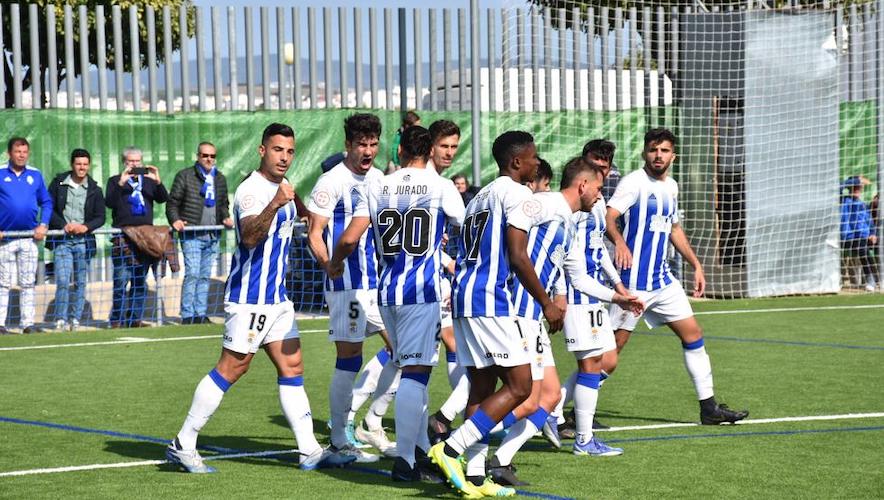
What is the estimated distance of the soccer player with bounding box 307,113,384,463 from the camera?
8.51 metres

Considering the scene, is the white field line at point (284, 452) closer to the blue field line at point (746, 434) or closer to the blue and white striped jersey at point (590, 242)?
the blue field line at point (746, 434)

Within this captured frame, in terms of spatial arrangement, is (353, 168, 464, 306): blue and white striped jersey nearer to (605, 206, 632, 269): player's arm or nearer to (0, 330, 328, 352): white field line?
(605, 206, 632, 269): player's arm

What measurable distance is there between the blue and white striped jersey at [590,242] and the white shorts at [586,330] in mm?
62

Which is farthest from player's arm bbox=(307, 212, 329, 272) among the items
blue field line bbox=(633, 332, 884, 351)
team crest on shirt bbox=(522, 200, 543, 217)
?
blue field line bbox=(633, 332, 884, 351)

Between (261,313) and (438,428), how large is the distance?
1506 mm

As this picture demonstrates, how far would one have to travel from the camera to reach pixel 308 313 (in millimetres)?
18172

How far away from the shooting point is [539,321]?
7652 mm

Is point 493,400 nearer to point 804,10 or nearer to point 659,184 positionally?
point 659,184

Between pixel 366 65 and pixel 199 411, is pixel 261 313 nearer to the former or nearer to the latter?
pixel 199 411

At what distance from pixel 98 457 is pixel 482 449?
2.64m

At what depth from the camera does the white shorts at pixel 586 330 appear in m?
8.91

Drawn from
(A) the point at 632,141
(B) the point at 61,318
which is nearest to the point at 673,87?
(A) the point at 632,141

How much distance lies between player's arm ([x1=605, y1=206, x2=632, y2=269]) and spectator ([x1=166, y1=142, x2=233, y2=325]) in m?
8.06

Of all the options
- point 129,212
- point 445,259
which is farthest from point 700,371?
point 129,212
